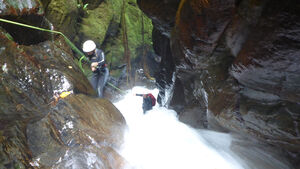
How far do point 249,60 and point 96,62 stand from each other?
4388 millimetres

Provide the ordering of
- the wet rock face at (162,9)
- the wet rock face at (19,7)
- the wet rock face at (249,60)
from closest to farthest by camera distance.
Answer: the wet rock face at (249,60)
the wet rock face at (19,7)
the wet rock face at (162,9)

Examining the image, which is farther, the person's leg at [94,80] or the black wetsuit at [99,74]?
the person's leg at [94,80]

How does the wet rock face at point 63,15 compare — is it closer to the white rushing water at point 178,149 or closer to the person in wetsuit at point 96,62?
the person in wetsuit at point 96,62

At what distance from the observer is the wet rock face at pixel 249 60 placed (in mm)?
1982

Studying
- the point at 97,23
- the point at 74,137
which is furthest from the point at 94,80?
the point at 97,23

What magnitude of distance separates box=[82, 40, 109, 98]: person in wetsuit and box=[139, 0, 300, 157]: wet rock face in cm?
281

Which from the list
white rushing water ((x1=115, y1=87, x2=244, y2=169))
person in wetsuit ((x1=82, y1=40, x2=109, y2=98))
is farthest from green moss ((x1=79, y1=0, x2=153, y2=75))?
white rushing water ((x1=115, y1=87, x2=244, y2=169))

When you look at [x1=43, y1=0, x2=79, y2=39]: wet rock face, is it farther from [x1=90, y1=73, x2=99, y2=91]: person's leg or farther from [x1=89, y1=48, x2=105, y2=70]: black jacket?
[x1=90, y1=73, x2=99, y2=91]: person's leg

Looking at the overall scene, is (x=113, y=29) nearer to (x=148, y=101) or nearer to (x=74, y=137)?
(x=148, y=101)

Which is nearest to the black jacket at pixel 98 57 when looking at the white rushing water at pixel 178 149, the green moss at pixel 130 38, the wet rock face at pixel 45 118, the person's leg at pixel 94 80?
the person's leg at pixel 94 80

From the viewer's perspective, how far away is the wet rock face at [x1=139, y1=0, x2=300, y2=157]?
1.98 metres

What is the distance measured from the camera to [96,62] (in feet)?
17.6

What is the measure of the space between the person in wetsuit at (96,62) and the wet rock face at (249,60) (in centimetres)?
281

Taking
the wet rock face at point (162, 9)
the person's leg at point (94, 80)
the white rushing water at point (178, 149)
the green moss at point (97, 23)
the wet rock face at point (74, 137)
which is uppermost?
the wet rock face at point (162, 9)
